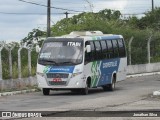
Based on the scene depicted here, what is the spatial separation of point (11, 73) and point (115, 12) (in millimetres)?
54351

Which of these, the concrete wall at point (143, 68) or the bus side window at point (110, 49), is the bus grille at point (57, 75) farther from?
the concrete wall at point (143, 68)

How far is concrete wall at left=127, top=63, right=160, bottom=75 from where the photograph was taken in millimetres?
46844

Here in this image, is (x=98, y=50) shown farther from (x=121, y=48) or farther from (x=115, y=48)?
(x=121, y=48)

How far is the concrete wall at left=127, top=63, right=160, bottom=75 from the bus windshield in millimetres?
18110

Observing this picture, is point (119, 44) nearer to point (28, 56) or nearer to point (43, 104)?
point (28, 56)

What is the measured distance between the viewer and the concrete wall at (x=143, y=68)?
46.8 m

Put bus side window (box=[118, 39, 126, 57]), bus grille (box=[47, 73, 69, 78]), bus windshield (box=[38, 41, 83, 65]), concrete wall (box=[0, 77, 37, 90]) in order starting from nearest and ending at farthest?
bus grille (box=[47, 73, 69, 78]) < bus windshield (box=[38, 41, 83, 65]) < concrete wall (box=[0, 77, 37, 90]) < bus side window (box=[118, 39, 126, 57])

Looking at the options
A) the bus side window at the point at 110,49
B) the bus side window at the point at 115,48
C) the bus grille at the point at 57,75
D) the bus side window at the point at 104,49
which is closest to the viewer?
the bus grille at the point at 57,75

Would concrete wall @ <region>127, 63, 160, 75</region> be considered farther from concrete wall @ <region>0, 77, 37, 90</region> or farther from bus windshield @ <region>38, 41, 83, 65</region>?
bus windshield @ <region>38, 41, 83, 65</region>

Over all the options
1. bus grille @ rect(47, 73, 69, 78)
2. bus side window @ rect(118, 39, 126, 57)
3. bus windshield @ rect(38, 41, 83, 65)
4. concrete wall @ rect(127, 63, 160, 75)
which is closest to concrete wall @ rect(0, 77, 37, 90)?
bus windshield @ rect(38, 41, 83, 65)

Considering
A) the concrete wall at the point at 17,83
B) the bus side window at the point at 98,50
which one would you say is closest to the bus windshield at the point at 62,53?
the bus side window at the point at 98,50

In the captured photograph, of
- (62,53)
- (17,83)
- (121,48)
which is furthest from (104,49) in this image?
(17,83)

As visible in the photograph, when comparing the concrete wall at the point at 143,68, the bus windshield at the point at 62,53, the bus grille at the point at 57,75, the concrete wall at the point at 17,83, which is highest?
the bus windshield at the point at 62,53

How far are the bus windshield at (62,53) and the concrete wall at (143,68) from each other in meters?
18.1
